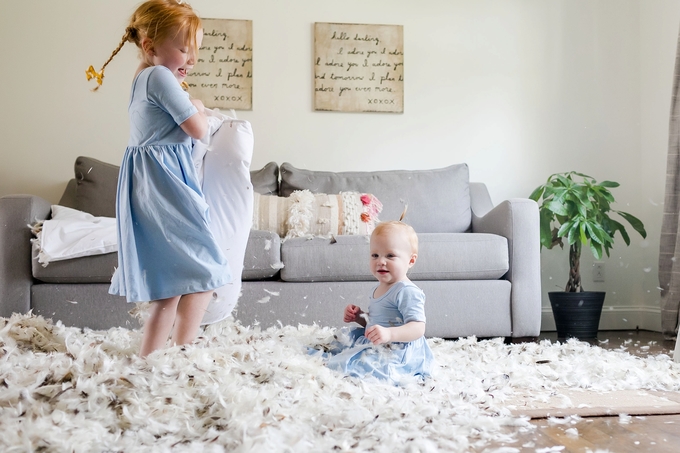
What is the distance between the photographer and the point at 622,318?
387 cm

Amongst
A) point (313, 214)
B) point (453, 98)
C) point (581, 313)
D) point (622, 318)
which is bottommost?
point (622, 318)

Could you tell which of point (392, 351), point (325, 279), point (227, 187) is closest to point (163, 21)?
point (227, 187)

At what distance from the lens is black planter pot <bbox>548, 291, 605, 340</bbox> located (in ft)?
10.9

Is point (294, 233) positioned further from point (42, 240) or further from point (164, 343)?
point (164, 343)

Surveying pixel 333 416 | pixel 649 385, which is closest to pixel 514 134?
pixel 649 385

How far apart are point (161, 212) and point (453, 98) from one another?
8.46 feet

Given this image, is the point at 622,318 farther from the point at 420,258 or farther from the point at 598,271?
the point at 420,258

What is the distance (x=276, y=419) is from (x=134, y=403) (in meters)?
0.29

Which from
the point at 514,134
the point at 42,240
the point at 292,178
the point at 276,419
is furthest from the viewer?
the point at 514,134

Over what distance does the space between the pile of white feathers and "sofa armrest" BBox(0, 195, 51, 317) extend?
2.40ft

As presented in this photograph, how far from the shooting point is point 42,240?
262cm

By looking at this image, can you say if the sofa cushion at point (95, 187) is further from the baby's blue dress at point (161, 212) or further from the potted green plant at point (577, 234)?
the potted green plant at point (577, 234)

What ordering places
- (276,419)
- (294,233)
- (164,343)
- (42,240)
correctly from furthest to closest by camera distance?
(294,233) < (42,240) < (164,343) < (276,419)

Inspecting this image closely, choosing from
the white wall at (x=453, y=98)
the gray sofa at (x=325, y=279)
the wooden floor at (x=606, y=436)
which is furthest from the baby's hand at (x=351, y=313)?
the white wall at (x=453, y=98)
